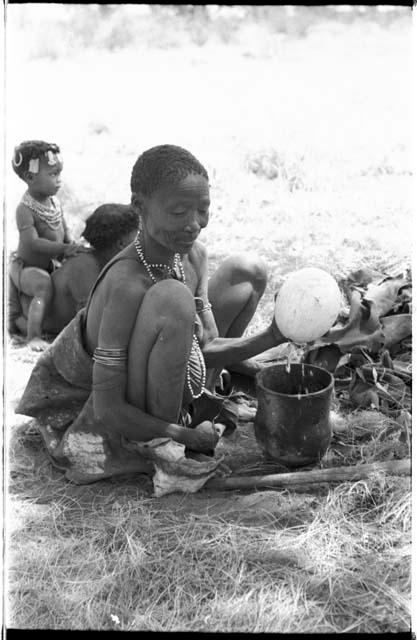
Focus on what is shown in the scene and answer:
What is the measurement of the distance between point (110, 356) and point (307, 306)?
0.66 m

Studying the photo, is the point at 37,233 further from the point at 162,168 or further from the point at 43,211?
the point at 162,168

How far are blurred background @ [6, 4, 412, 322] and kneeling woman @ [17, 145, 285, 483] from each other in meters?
1.83

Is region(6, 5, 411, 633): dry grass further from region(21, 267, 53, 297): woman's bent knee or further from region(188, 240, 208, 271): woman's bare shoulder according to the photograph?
region(188, 240, 208, 271): woman's bare shoulder

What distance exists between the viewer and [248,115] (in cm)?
726

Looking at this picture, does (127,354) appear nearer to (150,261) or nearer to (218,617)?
(150,261)

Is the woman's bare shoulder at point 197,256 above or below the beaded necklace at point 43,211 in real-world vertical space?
above

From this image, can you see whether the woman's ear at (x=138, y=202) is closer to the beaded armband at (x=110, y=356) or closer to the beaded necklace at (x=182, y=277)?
the beaded necklace at (x=182, y=277)

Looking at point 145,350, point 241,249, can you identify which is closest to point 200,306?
point 145,350

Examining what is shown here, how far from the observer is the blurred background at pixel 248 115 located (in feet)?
17.1

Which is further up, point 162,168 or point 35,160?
point 162,168

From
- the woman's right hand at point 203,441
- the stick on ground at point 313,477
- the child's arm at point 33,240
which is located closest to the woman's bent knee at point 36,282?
the child's arm at point 33,240

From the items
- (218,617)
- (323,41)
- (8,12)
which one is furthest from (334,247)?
(323,41)

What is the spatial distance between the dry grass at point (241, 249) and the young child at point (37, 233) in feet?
0.52

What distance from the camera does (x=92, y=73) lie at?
8.20 meters
